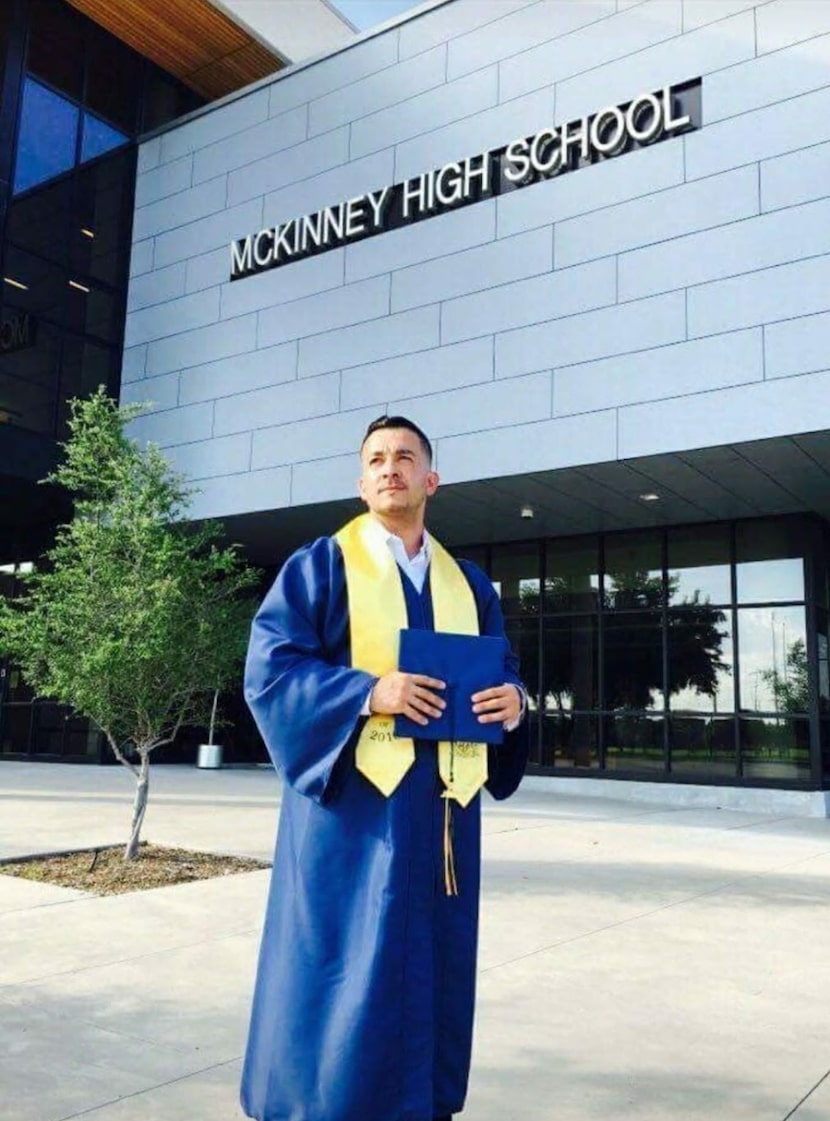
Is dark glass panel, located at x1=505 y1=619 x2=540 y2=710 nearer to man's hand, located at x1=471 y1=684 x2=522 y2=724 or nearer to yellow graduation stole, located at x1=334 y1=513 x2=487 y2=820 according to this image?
yellow graduation stole, located at x1=334 y1=513 x2=487 y2=820

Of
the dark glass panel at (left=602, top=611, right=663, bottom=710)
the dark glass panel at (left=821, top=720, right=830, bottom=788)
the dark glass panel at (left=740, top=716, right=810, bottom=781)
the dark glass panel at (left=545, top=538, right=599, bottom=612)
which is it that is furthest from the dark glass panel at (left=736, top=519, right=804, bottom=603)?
the dark glass panel at (left=545, top=538, right=599, bottom=612)

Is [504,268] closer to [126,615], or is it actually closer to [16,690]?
[126,615]

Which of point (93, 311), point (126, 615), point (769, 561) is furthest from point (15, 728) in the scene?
point (769, 561)

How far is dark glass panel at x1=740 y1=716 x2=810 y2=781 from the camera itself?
1446 centimetres

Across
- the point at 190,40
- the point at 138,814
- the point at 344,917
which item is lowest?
the point at 138,814

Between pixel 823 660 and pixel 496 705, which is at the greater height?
pixel 823 660

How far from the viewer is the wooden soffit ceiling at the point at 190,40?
1792 cm

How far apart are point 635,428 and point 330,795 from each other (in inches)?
417

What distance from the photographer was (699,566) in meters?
15.8

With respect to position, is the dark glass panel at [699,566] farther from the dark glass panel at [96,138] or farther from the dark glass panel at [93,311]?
the dark glass panel at [96,138]

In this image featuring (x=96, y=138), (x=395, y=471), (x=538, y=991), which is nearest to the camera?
(x=395, y=471)

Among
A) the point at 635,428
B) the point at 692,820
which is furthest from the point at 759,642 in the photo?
the point at 635,428

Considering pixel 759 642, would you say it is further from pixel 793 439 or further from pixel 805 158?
pixel 805 158

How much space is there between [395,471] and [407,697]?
672 millimetres
